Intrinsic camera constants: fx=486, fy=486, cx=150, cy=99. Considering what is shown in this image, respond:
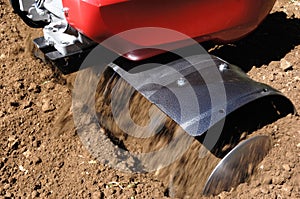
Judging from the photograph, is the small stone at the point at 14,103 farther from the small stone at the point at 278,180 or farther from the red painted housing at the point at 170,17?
the small stone at the point at 278,180

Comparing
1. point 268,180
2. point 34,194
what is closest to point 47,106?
point 34,194

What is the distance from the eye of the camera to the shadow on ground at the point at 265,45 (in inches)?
106

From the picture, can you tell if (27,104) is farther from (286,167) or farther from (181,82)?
(286,167)

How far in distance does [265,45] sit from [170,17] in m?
0.97

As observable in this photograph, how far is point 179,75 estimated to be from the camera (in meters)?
2.03

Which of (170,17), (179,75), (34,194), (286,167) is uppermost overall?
(170,17)

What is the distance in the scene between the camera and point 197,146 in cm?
202

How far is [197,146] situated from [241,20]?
2.30 ft

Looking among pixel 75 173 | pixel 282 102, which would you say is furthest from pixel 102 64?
pixel 282 102

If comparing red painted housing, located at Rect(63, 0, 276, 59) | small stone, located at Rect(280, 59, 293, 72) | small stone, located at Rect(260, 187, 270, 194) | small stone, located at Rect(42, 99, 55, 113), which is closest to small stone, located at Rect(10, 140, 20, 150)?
small stone, located at Rect(42, 99, 55, 113)

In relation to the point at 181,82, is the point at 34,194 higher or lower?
lower

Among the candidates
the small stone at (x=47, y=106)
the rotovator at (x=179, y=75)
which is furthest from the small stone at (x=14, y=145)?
the rotovator at (x=179, y=75)

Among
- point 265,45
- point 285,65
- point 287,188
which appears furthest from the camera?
point 265,45

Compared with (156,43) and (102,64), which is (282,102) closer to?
(156,43)
